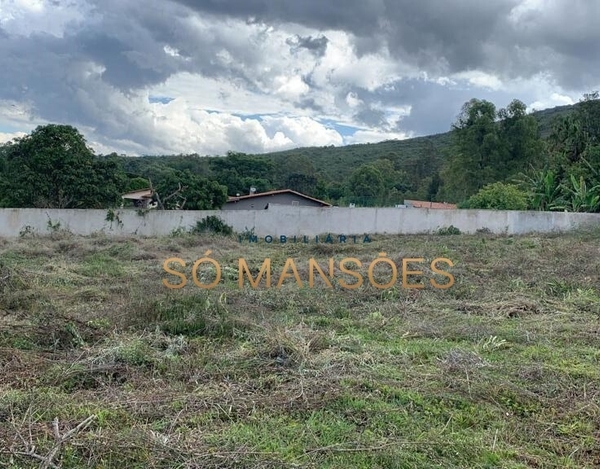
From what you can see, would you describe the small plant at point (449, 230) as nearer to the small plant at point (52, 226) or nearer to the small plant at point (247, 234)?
the small plant at point (247, 234)

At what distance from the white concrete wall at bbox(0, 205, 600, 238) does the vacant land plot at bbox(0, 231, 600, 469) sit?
10144 millimetres

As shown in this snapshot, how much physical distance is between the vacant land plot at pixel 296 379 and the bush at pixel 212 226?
1013 cm

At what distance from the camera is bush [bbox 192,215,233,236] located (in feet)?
53.5

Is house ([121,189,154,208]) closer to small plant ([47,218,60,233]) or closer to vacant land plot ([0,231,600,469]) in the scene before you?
small plant ([47,218,60,233])

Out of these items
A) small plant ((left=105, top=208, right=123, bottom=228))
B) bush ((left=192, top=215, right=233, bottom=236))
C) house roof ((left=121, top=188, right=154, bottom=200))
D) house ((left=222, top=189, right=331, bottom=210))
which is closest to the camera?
small plant ((left=105, top=208, right=123, bottom=228))

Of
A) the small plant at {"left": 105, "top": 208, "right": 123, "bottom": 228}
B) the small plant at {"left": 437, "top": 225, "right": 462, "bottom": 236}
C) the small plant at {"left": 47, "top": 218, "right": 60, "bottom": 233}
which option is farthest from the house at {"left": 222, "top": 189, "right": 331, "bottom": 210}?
the small plant at {"left": 47, "top": 218, "right": 60, "bottom": 233}

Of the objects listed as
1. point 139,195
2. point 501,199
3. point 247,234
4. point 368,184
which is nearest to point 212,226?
point 247,234

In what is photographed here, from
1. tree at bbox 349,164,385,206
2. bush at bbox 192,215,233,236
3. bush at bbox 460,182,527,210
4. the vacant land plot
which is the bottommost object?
the vacant land plot

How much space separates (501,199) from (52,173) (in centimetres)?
1674

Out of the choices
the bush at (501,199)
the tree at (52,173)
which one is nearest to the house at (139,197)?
the tree at (52,173)

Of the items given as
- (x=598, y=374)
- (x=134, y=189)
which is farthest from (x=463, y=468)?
(x=134, y=189)

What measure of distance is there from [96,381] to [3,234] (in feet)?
45.0

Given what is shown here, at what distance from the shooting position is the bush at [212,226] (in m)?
16.3

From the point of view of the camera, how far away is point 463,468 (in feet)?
7.43
